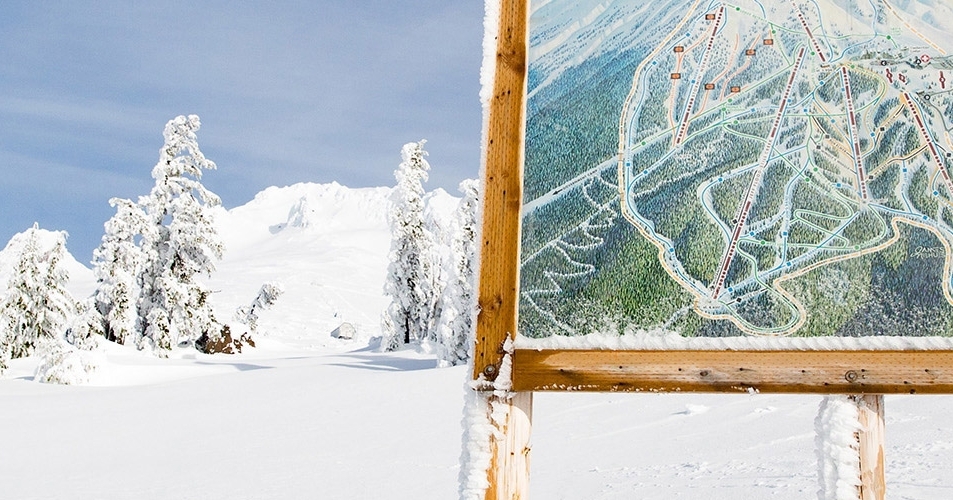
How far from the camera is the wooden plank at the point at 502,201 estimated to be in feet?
10.6

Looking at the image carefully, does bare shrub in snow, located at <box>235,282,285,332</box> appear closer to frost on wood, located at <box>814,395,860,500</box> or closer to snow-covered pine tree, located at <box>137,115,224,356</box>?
snow-covered pine tree, located at <box>137,115,224,356</box>

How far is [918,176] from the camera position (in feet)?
10.2

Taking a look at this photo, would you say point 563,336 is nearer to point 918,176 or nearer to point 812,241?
point 812,241

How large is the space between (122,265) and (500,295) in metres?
29.4

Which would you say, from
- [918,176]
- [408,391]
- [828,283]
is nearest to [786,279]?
[828,283]

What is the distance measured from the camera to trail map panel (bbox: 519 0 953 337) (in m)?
3.06

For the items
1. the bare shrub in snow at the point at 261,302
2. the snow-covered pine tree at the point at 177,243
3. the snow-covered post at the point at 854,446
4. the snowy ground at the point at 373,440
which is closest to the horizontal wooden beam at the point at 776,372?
the snow-covered post at the point at 854,446

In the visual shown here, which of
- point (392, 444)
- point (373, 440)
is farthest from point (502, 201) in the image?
point (373, 440)

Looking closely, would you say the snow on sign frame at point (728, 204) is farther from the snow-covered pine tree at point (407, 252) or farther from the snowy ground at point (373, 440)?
the snow-covered pine tree at point (407, 252)

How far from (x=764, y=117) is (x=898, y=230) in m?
0.69

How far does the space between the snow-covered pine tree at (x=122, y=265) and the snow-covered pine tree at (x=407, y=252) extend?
32.7 ft

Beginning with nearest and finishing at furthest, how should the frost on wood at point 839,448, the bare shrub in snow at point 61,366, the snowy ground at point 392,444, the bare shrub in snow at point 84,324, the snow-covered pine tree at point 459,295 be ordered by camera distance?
the frost on wood at point 839,448 → the snowy ground at point 392,444 → the bare shrub in snow at point 61,366 → the snow-covered pine tree at point 459,295 → the bare shrub in snow at point 84,324

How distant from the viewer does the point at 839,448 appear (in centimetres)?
312

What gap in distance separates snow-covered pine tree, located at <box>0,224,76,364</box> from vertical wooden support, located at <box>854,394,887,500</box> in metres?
30.1
